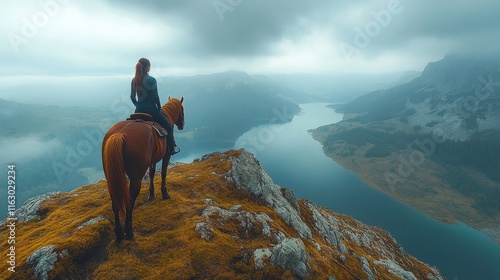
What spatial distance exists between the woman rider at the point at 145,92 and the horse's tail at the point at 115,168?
3800mm

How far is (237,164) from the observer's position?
27.6 metres

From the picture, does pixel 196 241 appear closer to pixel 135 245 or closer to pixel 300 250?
pixel 135 245

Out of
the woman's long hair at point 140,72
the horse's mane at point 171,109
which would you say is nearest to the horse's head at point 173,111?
the horse's mane at point 171,109

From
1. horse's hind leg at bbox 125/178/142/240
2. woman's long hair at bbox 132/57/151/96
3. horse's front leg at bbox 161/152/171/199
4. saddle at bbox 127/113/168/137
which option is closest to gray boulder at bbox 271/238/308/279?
horse's hind leg at bbox 125/178/142/240

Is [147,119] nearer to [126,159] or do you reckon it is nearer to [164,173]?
[126,159]

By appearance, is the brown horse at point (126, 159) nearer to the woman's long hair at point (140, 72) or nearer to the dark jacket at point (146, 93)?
the dark jacket at point (146, 93)

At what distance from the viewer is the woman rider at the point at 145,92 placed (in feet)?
45.7

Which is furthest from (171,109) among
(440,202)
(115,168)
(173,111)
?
(440,202)

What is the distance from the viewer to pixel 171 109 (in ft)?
60.4

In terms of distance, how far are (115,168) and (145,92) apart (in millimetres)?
5269

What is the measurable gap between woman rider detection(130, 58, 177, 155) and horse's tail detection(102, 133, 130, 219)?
3800mm

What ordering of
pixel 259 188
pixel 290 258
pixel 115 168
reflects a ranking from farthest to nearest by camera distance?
pixel 259 188 → pixel 290 258 → pixel 115 168

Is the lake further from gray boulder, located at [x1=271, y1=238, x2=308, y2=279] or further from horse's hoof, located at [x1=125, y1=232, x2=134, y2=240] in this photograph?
horse's hoof, located at [x1=125, y1=232, x2=134, y2=240]

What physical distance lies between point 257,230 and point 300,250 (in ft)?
13.0
